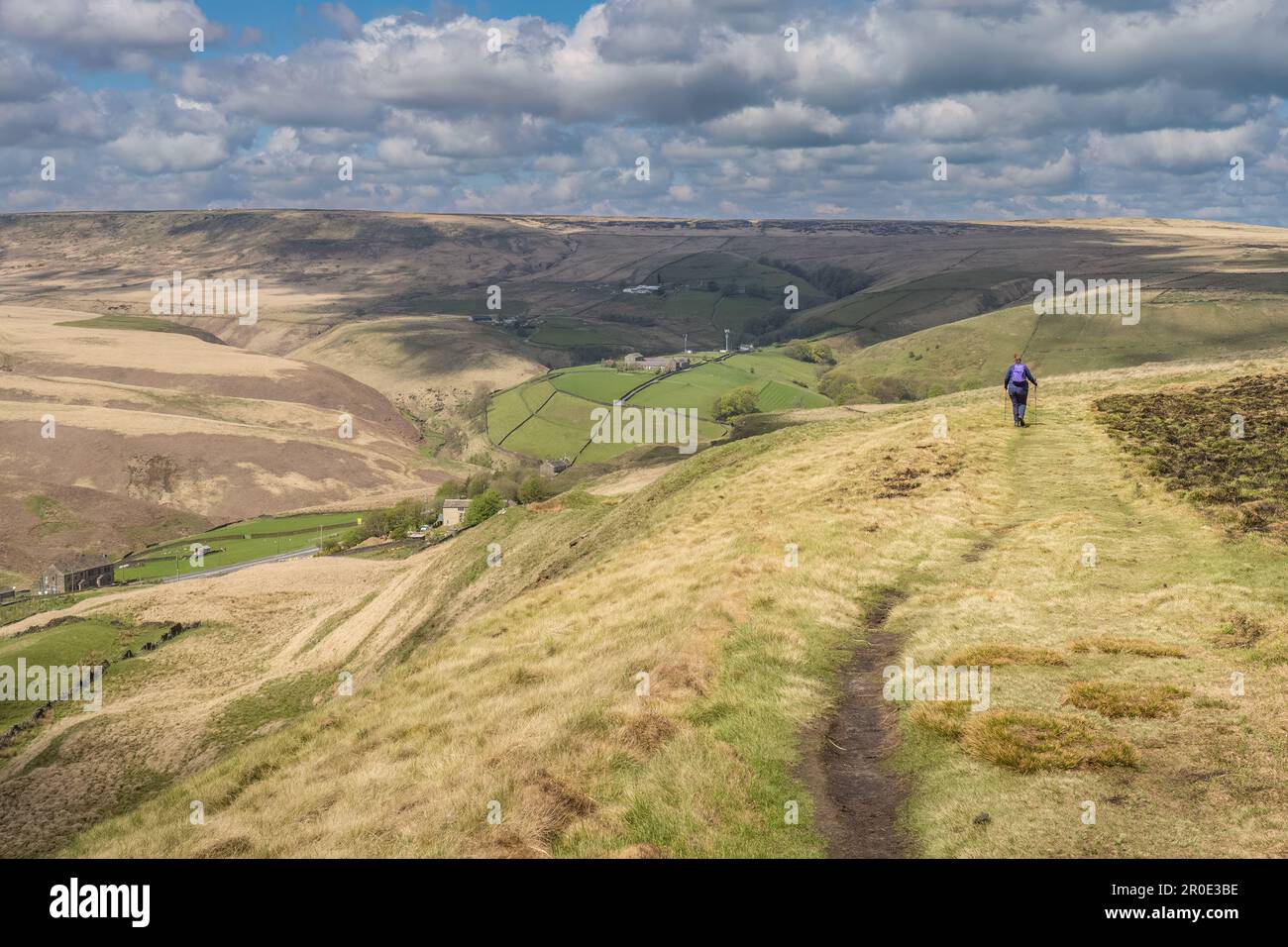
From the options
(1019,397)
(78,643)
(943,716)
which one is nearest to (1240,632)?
(943,716)

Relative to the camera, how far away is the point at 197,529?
633 ft

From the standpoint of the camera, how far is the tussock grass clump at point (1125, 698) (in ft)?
Result: 54.4

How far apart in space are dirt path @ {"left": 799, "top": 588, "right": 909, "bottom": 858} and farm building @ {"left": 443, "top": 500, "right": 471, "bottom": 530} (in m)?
137

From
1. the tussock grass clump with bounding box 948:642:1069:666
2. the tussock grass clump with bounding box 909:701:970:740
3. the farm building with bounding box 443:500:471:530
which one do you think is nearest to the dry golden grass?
the tussock grass clump with bounding box 948:642:1069:666

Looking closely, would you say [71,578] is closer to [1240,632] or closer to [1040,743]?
[1040,743]

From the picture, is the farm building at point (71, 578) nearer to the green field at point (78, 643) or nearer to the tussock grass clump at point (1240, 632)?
the green field at point (78, 643)

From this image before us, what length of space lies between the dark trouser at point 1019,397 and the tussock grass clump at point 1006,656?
29437 millimetres

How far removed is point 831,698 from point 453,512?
471ft

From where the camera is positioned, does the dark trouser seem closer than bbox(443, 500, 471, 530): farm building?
Yes

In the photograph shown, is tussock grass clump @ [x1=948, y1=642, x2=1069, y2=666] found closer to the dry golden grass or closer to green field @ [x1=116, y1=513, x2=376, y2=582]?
the dry golden grass

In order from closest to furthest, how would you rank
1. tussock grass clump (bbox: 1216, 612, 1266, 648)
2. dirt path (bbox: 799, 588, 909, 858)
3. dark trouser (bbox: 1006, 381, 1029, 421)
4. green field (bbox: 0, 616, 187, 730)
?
1. dirt path (bbox: 799, 588, 909, 858)
2. tussock grass clump (bbox: 1216, 612, 1266, 648)
3. dark trouser (bbox: 1006, 381, 1029, 421)
4. green field (bbox: 0, 616, 187, 730)

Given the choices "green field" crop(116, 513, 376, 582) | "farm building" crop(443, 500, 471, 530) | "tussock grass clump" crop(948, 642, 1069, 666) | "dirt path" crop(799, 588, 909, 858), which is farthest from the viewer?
"green field" crop(116, 513, 376, 582)

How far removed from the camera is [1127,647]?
20.0 m

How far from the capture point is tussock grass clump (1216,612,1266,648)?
19406 millimetres
